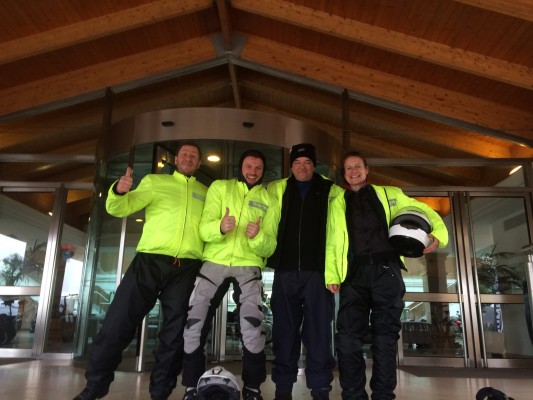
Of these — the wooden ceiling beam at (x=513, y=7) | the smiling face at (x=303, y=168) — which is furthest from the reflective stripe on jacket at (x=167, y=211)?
the wooden ceiling beam at (x=513, y=7)

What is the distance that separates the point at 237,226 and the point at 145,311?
0.74 metres

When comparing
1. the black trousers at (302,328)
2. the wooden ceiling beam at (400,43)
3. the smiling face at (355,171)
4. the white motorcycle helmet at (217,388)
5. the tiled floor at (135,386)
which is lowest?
the tiled floor at (135,386)

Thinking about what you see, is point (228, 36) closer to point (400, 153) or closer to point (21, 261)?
point (400, 153)

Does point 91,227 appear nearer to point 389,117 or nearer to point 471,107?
point 389,117

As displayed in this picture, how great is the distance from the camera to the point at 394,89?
6.55m

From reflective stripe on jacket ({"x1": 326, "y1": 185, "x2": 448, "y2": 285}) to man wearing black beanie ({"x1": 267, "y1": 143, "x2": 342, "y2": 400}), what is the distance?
73mm

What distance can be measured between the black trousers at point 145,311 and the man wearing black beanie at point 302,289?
0.56 metres

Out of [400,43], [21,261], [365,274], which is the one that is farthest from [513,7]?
[21,261]

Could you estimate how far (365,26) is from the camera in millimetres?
5602

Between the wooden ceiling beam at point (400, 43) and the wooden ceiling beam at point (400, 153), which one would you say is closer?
the wooden ceiling beam at point (400, 43)

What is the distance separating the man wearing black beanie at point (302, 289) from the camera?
272cm

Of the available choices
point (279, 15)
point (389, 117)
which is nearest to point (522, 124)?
point (389, 117)

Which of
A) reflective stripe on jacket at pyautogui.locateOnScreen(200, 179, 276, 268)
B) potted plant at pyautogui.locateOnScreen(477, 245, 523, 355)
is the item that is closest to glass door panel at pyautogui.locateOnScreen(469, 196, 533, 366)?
potted plant at pyautogui.locateOnScreen(477, 245, 523, 355)

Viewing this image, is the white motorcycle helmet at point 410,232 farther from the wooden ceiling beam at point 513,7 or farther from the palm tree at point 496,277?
the palm tree at point 496,277
